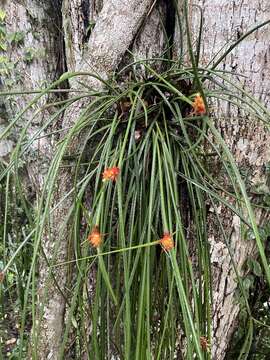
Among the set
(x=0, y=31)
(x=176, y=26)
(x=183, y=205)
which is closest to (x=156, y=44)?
(x=176, y=26)

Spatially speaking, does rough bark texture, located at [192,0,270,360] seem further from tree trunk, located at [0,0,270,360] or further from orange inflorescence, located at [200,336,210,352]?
orange inflorescence, located at [200,336,210,352]

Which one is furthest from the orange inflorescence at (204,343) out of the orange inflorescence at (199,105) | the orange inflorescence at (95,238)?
the orange inflorescence at (199,105)

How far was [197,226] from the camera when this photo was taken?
0.71 metres

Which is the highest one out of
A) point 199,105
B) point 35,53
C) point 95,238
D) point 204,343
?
point 35,53

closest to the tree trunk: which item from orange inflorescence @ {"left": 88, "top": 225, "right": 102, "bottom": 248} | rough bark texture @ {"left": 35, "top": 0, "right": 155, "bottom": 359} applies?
rough bark texture @ {"left": 35, "top": 0, "right": 155, "bottom": 359}

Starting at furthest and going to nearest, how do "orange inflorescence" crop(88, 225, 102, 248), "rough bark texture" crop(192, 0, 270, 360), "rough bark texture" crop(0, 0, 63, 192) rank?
"rough bark texture" crop(0, 0, 63, 192) → "rough bark texture" crop(192, 0, 270, 360) → "orange inflorescence" crop(88, 225, 102, 248)

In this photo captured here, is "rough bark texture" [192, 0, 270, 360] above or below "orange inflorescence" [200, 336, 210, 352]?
above

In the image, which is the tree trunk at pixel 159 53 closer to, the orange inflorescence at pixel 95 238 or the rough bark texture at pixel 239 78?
the rough bark texture at pixel 239 78

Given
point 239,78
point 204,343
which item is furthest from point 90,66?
point 204,343

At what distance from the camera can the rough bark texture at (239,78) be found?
825 mm

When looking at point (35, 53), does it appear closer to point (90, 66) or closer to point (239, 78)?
point (90, 66)

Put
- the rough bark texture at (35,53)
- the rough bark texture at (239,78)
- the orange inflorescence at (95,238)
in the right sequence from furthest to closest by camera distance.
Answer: the rough bark texture at (35,53) → the rough bark texture at (239,78) → the orange inflorescence at (95,238)

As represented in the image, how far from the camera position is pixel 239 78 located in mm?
832

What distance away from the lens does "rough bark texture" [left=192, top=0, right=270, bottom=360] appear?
0.83 metres
